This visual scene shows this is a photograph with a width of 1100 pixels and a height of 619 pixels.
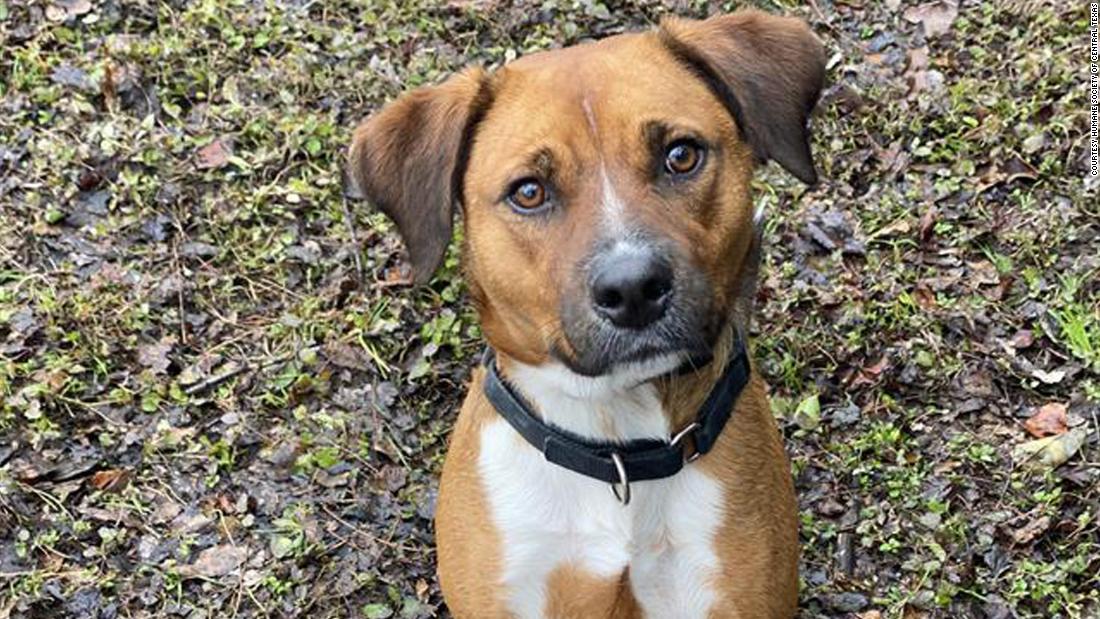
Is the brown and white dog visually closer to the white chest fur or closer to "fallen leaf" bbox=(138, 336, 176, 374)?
the white chest fur

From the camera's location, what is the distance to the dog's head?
3602 millimetres

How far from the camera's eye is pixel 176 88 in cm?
696

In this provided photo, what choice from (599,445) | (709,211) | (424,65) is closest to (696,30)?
(709,211)

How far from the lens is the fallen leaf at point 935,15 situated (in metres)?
7.23

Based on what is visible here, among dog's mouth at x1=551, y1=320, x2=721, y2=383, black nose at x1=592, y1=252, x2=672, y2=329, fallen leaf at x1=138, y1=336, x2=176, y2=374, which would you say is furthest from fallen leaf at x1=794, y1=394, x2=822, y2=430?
fallen leaf at x1=138, y1=336, x2=176, y2=374

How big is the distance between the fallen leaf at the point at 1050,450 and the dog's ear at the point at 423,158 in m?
2.58

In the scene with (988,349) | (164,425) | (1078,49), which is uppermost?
(1078,49)

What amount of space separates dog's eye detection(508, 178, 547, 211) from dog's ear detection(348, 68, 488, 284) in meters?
0.24

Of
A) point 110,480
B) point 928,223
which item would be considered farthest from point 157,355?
point 928,223

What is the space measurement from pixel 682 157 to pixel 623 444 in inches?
31.6

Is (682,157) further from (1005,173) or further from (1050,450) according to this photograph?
(1005,173)

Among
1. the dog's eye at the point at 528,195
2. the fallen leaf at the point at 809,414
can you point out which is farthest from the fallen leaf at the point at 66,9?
the dog's eye at the point at 528,195

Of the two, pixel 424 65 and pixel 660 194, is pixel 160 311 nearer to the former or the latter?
pixel 424 65

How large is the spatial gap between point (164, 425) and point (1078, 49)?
445cm
